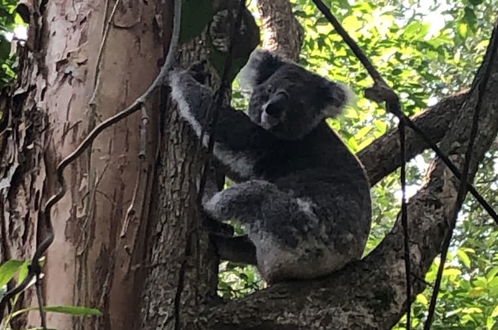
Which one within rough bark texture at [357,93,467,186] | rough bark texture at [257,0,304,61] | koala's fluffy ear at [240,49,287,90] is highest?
rough bark texture at [257,0,304,61]

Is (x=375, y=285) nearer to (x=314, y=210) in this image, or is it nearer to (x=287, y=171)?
(x=314, y=210)

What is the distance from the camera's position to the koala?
294 cm

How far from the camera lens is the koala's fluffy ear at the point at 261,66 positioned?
3938 mm

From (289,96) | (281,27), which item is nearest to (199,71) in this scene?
(289,96)

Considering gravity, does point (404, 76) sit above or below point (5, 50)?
above

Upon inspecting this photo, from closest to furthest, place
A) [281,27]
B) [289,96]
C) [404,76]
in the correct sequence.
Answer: [289,96]
[281,27]
[404,76]

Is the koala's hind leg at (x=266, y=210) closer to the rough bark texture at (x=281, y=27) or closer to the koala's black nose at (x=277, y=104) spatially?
the koala's black nose at (x=277, y=104)

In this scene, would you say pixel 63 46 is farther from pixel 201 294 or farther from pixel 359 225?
pixel 359 225

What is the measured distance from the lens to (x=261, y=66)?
3.95m

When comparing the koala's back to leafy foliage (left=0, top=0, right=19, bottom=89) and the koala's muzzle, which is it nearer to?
the koala's muzzle

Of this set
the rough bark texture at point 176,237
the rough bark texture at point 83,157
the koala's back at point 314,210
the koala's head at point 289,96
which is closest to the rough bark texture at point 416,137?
the koala's back at point 314,210

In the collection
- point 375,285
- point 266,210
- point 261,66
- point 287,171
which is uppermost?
point 261,66

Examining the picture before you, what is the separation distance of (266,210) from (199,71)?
0.64 m

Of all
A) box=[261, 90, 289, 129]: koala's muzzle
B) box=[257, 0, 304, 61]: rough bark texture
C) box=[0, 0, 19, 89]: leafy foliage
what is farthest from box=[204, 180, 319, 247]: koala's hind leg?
box=[257, 0, 304, 61]: rough bark texture
